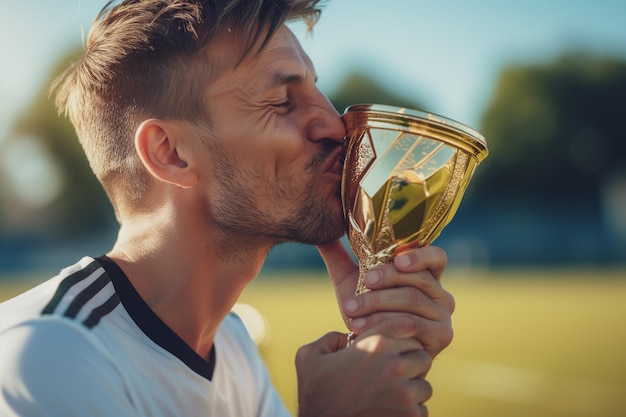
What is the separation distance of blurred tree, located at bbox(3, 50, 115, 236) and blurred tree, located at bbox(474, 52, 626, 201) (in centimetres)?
2459

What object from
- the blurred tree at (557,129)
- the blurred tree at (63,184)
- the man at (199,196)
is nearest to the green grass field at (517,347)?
the man at (199,196)

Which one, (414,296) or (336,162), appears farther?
(336,162)

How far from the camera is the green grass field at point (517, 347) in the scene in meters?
9.02

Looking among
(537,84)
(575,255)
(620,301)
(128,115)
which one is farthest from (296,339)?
(537,84)

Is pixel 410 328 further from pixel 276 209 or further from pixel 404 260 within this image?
pixel 276 209

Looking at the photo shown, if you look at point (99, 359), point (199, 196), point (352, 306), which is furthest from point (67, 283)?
point (352, 306)

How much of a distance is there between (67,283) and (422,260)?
1.14 metres

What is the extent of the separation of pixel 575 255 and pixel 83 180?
→ 3085cm

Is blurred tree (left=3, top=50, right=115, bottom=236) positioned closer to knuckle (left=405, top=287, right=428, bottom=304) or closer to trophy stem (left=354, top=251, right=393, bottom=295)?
trophy stem (left=354, top=251, right=393, bottom=295)

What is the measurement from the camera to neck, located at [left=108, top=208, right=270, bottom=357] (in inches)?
102

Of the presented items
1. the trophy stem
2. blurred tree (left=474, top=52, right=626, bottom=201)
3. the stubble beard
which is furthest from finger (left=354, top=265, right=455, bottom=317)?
blurred tree (left=474, top=52, right=626, bottom=201)

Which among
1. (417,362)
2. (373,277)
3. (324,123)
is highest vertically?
(324,123)

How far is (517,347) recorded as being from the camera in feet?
44.4

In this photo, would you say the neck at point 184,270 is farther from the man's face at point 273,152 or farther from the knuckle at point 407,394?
the knuckle at point 407,394
